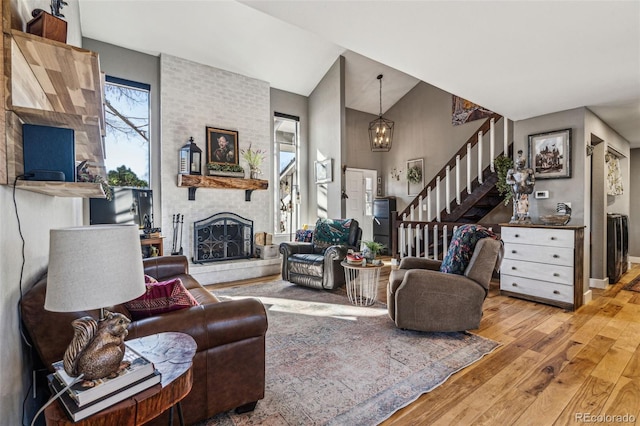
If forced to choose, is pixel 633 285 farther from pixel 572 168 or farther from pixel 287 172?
A: pixel 287 172

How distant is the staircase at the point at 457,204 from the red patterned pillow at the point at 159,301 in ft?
13.3

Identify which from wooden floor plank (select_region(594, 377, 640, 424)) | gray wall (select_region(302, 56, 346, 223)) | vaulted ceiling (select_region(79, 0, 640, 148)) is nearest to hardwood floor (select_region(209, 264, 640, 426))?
wooden floor plank (select_region(594, 377, 640, 424))

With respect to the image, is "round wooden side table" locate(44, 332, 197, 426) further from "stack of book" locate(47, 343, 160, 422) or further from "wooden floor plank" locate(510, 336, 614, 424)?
"wooden floor plank" locate(510, 336, 614, 424)

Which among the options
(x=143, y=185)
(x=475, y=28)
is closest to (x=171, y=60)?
(x=143, y=185)

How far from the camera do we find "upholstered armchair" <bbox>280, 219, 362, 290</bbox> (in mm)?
4039

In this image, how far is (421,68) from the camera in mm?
2850

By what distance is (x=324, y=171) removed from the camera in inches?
242

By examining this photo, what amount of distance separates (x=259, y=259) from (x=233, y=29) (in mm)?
3679

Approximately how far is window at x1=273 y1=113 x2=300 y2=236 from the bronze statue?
3913 millimetres

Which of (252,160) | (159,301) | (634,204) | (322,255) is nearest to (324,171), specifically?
(252,160)

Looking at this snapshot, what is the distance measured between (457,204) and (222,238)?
160 inches

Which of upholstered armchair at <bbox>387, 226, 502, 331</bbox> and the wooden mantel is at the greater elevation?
the wooden mantel

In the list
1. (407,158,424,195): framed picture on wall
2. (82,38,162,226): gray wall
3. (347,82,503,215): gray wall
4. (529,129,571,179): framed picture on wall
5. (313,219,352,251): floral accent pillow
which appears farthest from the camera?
(407,158,424,195): framed picture on wall

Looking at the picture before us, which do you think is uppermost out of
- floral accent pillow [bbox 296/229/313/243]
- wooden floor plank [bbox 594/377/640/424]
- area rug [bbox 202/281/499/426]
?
floral accent pillow [bbox 296/229/313/243]
